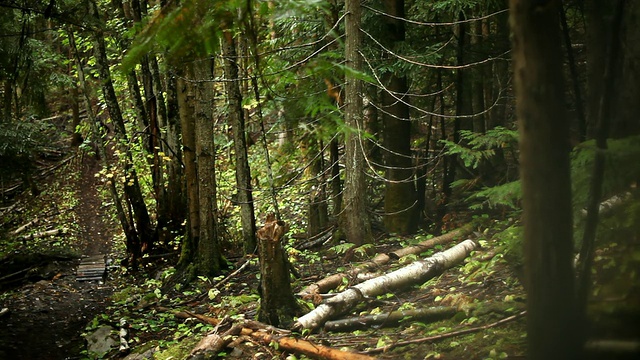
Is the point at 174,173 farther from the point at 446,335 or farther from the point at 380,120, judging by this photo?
the point at 446,335

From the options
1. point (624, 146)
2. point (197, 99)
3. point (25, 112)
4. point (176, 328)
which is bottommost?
point (176, 328)

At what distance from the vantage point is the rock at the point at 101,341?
26.2 feet

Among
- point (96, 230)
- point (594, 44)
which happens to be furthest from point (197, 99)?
point (96, 230)

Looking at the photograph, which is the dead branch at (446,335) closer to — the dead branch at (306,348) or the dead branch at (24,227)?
the dead branch at (306,348)

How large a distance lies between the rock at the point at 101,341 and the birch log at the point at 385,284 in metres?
3.65

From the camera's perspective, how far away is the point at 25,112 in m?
23.5

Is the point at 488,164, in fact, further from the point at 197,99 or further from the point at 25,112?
the point at 25,112

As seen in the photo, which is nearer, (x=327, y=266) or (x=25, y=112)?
(x=327, y=266)

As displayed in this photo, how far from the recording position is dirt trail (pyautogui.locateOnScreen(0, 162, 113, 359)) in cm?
845

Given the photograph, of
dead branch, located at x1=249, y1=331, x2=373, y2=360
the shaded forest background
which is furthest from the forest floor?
the shaded forest background

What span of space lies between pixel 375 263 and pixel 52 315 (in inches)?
284

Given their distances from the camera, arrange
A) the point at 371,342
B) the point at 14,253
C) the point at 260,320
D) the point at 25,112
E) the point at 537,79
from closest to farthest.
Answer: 1. the point at 537,79
2. the point at 371,342
3. the point at 260,320
4. the point at 14,253
5. the point at 25,112

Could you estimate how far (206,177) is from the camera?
10.3m

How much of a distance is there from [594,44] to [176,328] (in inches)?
302
